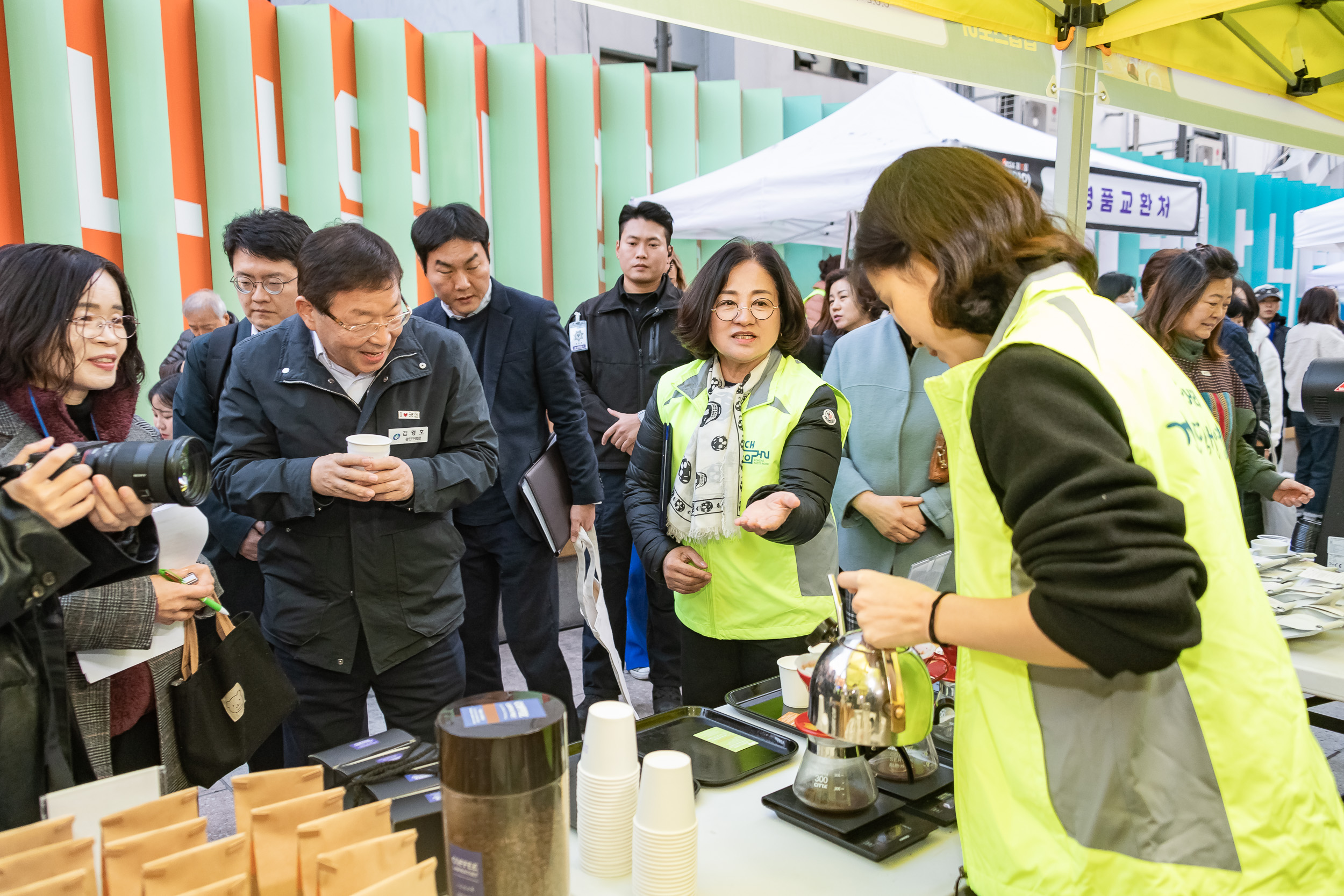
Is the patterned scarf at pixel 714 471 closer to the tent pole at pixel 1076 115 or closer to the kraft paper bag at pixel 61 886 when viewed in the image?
the tent pole at pixel 1076 115

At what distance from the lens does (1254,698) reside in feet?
2.99

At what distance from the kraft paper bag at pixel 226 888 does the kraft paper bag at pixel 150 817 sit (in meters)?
0.13

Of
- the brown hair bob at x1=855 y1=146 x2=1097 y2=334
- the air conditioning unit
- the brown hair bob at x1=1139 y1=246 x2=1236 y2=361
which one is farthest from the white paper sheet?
the air conditioning unit

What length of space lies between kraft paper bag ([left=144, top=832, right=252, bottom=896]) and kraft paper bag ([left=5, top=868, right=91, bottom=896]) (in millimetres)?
54

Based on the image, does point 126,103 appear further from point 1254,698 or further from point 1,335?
point 1254,698

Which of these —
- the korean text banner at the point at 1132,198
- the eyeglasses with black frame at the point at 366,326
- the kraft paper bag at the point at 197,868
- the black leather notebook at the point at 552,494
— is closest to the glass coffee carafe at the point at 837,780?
Result: the kraft paper bag at the point at 197,868

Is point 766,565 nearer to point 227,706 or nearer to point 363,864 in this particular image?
point 227,706

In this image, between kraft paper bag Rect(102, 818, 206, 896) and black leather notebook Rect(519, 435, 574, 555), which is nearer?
kraft paper bag Rect(102, 818, 206, 896)

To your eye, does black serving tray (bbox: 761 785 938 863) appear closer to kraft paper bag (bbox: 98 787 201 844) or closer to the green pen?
kraft paper bag (bbox: 98 787 201 844)

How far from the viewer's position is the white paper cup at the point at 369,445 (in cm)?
183

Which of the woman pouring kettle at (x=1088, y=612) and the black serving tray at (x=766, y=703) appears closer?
the woman pouring kettle at (x=1088, y=612)

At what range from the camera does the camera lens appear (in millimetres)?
1399

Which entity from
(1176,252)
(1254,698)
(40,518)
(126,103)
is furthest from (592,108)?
(1254,698)

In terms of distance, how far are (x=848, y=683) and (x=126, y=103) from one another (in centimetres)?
391
